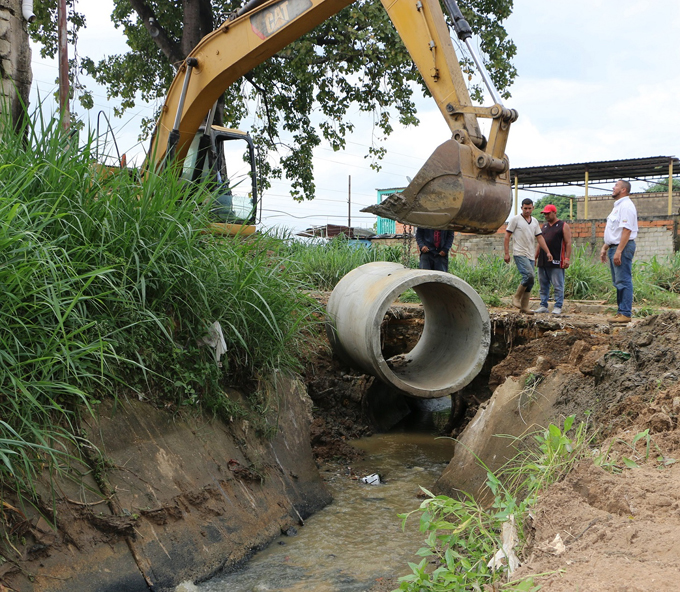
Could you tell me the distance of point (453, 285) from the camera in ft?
19.5

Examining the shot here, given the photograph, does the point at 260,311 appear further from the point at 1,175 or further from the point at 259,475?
the point at 1,175

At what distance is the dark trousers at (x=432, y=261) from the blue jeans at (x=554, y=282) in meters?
1.34

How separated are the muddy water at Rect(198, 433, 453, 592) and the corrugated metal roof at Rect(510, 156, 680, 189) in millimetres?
15431

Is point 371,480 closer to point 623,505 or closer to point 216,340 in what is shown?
point 216,340

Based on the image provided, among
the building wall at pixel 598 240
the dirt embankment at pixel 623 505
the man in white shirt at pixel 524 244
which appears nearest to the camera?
the dirt embankment at pixel 623 505

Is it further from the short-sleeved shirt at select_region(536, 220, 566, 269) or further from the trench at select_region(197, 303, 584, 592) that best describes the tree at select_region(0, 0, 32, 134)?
the short-sleeved shirt at select_region(536, 220, 566, 269)

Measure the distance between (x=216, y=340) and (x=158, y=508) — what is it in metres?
1.07

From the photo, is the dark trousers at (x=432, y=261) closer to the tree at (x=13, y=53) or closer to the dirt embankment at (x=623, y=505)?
the dirt embankment at (x=623, y=505)

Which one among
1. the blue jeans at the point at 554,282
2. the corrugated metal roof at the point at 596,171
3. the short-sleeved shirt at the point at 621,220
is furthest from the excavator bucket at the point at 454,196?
the corrugated metal roof at the point at 596,171

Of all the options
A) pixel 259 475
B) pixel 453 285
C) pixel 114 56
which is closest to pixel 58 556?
pixel 259 475

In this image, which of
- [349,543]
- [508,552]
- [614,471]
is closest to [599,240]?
[349,543]

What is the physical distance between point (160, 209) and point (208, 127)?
321 centimetres

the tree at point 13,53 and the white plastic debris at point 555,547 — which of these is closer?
the white plastic debris at point 555,547

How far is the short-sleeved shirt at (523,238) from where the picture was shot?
24.7ft
